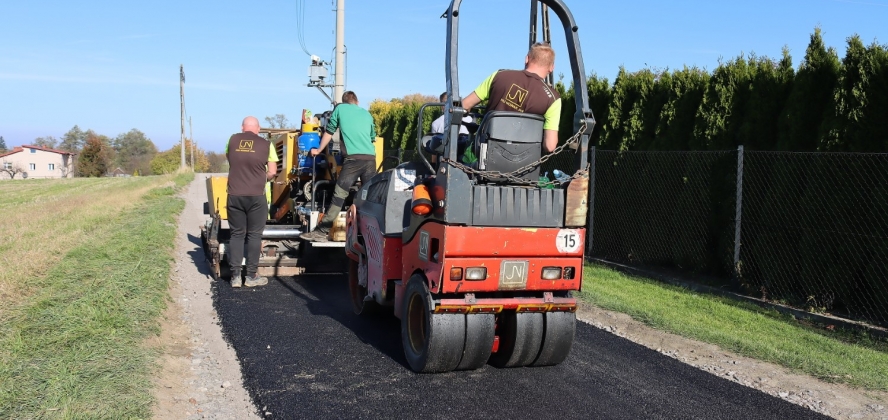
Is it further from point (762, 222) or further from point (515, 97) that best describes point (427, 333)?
point (762, 222)

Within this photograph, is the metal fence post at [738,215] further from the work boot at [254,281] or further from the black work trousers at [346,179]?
the work boot at [254,281]

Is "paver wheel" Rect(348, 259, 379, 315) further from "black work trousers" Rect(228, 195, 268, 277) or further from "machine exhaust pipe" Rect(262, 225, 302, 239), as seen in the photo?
"machine exhaust pipe" Rect(262, 225, 302, 239)

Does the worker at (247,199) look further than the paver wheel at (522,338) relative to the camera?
Yes

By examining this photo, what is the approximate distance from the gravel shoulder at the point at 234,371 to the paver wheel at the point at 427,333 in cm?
120

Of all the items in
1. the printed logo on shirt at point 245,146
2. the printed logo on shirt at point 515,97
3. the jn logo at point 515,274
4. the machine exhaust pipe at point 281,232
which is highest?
the printed logo on shirt at point 515,97

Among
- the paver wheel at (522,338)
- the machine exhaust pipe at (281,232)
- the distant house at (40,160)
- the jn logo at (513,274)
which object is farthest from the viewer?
the distant house at (40,160)

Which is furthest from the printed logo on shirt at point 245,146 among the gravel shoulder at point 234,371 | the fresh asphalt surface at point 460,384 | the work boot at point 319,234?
the fresh asphalt surface at point 460,384

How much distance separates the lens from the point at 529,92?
4.95m

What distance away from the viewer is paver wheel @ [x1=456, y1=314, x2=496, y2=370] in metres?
5.01

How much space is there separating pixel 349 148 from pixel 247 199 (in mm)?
1307

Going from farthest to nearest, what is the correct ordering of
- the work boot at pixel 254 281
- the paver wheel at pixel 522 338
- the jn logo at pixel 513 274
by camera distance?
1. the work boot at pixel 254 281
2. the paver wheel at pixel 522 338
3. the jn logo at pixel 513 274

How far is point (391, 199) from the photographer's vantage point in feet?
19.0

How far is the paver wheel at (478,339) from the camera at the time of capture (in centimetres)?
501

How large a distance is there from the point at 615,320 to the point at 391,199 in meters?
2.82
